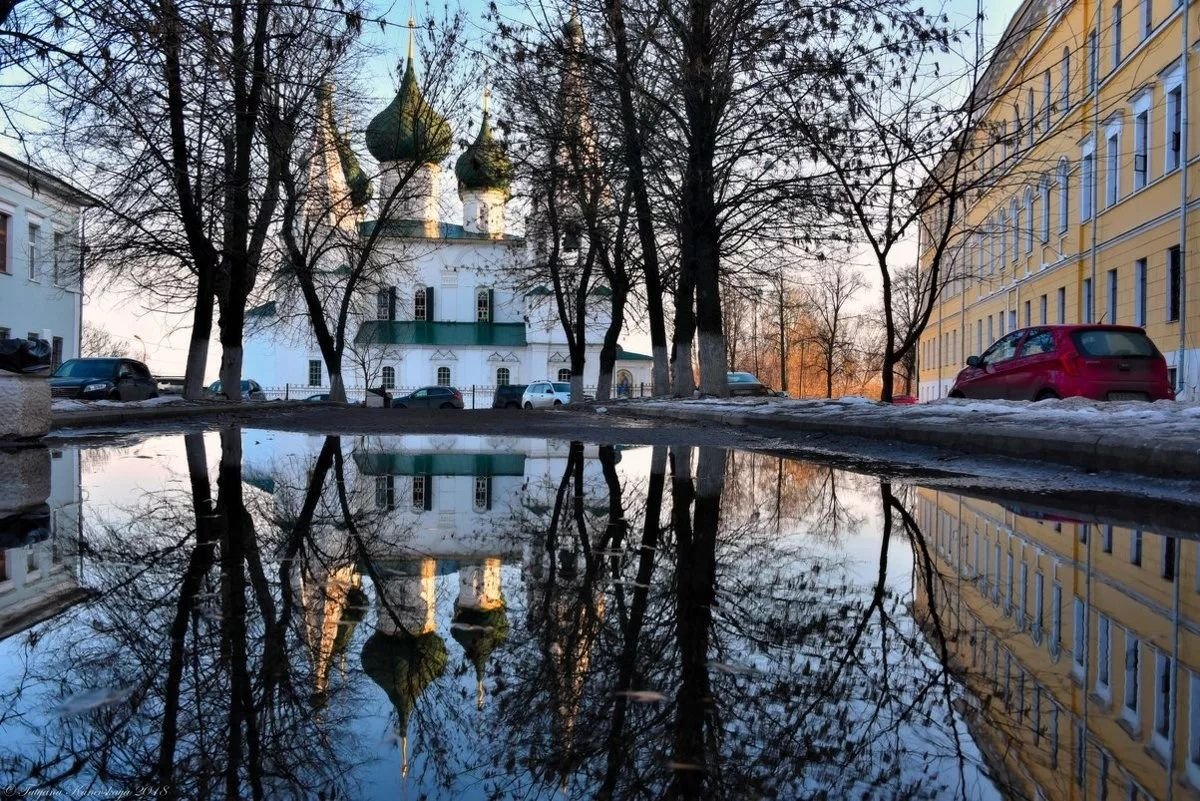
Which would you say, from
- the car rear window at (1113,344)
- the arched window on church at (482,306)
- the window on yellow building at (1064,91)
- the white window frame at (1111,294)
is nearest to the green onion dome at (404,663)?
the car rear window at (1113,344)

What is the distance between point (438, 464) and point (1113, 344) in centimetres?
1059

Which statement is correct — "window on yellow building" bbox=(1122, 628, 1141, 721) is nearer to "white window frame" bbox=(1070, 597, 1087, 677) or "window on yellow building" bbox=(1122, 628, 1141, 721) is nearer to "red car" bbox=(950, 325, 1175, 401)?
"white window frame" bbox=(1070, 597, 1087, 677)

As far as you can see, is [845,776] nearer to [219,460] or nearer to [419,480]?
[419,480]

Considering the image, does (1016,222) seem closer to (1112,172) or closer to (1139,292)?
(1112,172)

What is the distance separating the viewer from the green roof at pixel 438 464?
8.52 m

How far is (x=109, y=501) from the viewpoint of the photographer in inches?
245

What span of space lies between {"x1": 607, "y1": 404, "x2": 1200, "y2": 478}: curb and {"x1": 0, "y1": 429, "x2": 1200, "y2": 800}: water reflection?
2.46 m

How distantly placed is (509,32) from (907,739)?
18.2 metres

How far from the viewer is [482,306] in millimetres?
69375

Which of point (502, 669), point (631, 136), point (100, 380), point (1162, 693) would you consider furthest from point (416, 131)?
point (1162, 693)

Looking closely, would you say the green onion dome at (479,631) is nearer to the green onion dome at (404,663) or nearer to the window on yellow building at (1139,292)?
the green onion dome at (404,663)

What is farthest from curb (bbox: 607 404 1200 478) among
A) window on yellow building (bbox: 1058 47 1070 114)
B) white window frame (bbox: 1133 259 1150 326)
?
white window frame (bbox: 1133 259 1150 326)

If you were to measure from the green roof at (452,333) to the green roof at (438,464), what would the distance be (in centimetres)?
5529

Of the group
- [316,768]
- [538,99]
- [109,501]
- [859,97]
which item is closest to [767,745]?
[316,768]
